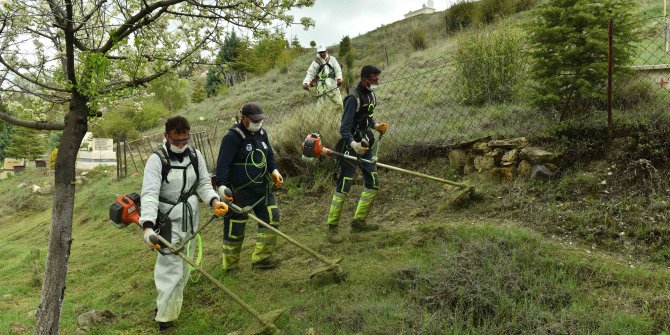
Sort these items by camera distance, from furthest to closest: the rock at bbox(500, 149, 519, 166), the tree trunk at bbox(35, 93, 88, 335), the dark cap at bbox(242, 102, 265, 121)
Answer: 1. the rock at bbox(500, 149, 519, 166)
2. the dark cap at bbox(242, 102, 265, 121)
3. the tree trunk at bbox(35, 93, 88, 335)

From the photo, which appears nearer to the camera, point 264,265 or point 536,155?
point 264,265

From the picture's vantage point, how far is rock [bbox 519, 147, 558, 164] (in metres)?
5.54

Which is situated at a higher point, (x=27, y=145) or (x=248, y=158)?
(x=248, y=158)

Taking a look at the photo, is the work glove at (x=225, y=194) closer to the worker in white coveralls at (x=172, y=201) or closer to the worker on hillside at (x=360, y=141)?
the worker in white coveralls at (x=172, y=201)

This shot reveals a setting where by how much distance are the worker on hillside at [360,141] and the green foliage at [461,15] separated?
14094mm

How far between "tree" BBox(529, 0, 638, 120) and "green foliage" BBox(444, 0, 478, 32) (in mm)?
12915

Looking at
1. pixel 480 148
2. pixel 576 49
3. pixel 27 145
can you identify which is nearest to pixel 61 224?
pixel 480 148

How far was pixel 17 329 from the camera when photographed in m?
5.09

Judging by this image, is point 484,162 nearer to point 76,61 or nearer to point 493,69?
point 493,69

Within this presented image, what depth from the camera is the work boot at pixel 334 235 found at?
5.68m

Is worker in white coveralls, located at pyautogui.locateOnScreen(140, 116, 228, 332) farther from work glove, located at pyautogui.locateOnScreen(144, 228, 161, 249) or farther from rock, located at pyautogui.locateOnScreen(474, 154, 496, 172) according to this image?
rock, located at pyautogui.locateOnScreen(474, 154, 496, 172)

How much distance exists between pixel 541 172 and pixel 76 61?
16.7ft

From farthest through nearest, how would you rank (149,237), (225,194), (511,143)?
(511,143)
(225,194)
(149,237)

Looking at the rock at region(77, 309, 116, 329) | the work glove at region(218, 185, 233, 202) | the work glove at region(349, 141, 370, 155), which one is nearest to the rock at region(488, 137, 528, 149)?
the work glove at region(349, 141, 370, 155)
